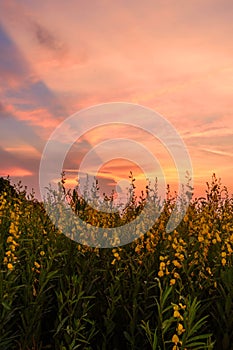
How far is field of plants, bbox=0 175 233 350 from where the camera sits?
15.4 feet

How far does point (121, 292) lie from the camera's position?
17.0 ft

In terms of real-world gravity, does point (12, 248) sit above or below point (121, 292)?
above

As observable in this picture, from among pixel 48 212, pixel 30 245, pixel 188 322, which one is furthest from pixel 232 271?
pixel 48 212

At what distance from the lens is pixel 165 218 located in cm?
671

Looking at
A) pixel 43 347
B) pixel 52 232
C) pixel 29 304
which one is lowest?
pixel 43 347

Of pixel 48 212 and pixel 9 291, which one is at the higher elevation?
pixel 48 212

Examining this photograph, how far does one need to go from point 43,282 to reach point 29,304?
10.2 inches

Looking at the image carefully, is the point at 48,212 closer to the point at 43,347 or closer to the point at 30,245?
the point at 30,245

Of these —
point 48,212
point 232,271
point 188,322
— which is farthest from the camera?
point 48,212

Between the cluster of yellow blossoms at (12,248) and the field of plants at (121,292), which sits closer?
the field of plants at (121,292)

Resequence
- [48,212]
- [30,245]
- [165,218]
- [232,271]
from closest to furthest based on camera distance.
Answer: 1. [232,271]
2. [30,245]
3. [165,218]
4. [48,212]

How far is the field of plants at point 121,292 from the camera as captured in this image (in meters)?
4.71

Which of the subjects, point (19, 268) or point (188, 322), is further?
point (19, 268)

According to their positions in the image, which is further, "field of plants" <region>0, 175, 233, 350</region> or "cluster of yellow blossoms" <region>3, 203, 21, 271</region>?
"cluster of yellow blossoms" <region>3, 203, 21, 271</region>
